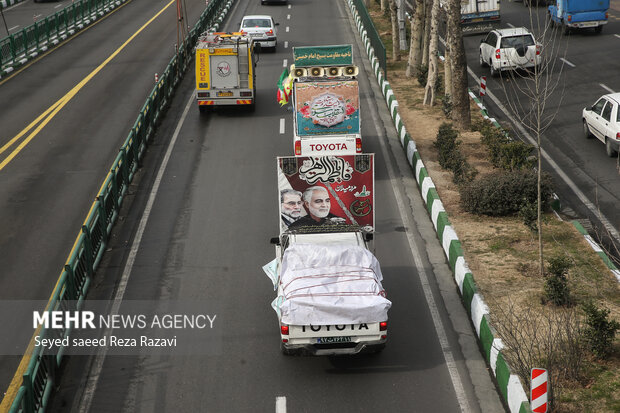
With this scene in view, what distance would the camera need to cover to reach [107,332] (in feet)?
45.7

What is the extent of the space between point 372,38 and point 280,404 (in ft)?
94.2

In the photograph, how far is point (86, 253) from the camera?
Answer: 50.0 feet

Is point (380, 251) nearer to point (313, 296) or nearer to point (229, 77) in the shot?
point (313, 296)

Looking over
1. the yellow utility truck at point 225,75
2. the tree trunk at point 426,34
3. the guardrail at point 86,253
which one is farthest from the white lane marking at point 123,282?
the tree trunk at point 426,34

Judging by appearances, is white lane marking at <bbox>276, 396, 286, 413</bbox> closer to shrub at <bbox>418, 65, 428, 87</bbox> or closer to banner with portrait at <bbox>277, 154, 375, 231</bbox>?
banner with portrait at <bbox>277, 154, 375, 231</bbox>

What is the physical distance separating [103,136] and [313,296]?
52.0ft

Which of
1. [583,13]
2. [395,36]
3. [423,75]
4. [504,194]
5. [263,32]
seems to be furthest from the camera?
[263,32]

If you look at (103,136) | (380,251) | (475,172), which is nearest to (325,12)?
(103,136)

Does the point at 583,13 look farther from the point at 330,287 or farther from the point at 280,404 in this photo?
the point at 280,404

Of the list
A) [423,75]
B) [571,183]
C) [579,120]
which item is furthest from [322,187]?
[423,75]

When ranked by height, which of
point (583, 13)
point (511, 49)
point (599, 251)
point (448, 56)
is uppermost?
point (583, 13)

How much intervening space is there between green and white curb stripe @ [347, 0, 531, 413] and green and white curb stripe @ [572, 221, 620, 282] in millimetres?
2934

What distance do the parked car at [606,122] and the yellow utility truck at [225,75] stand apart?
38.7 ft

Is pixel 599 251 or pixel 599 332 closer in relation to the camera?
pixel 599 332
